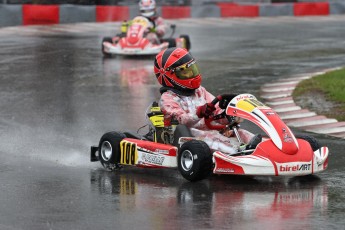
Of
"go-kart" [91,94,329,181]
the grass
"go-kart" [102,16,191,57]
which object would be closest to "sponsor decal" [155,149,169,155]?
"go-kart" [91,94,329,181]

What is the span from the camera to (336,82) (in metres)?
14.5

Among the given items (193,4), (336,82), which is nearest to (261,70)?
(336,82)

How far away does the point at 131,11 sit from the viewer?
28.5m

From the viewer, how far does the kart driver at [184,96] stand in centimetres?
912

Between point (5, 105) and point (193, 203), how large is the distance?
5942mm

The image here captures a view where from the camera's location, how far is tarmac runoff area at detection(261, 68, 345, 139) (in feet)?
37.2

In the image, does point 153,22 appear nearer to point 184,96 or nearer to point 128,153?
point 184,96

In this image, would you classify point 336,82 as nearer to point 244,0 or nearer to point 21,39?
point 21,39

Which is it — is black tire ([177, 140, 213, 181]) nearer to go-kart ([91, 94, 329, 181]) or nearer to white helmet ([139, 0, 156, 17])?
go-kart ([91, 94, 329, 181])

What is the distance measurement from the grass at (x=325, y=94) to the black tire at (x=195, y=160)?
3.88m

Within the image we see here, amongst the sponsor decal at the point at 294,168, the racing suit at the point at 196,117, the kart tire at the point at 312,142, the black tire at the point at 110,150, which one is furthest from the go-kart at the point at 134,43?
the sponsor decal at the point at 294,168

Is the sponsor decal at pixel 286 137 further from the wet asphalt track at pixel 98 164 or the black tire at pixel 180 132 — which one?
the black tire at pixel 180 132

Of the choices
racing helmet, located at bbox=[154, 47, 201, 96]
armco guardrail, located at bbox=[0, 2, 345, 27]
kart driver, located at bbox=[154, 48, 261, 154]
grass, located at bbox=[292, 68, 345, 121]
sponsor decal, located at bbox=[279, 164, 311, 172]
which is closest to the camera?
sponsor decal, located at bbox=[279, 164, 311, 172]

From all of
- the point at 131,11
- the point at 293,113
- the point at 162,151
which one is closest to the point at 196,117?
the point at 162,151
